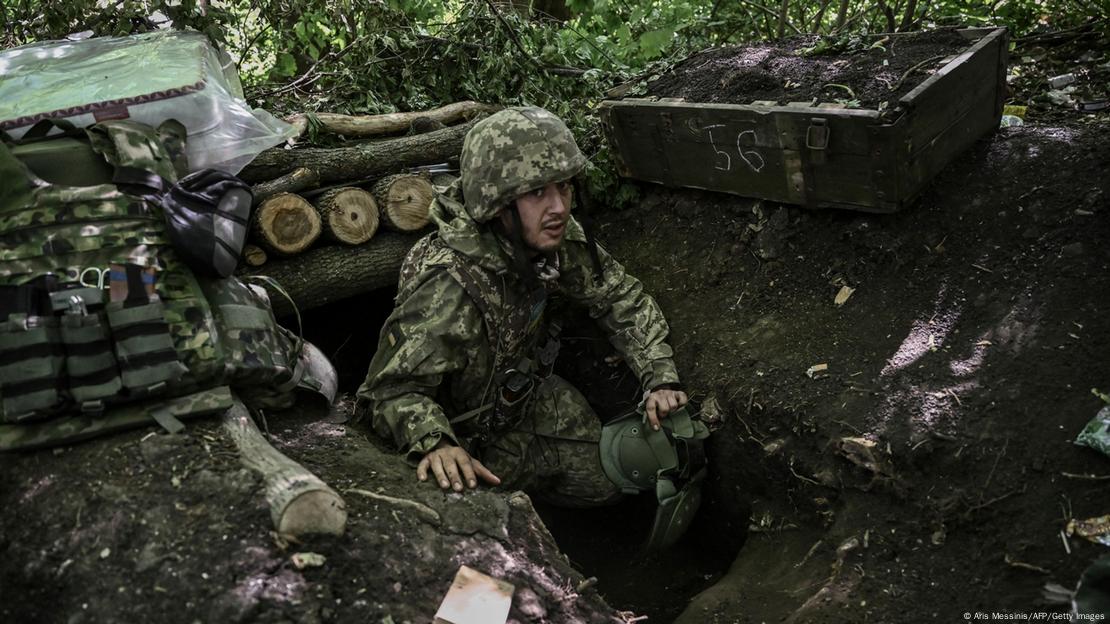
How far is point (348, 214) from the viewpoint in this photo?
464cm

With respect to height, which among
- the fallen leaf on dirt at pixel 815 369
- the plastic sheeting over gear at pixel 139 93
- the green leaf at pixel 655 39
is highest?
the plastic sheeting over gear at pixel 139 93

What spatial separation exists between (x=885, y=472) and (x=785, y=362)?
839mm

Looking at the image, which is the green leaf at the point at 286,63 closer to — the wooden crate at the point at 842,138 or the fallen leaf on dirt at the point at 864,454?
the wooden crate at the point at 842,138

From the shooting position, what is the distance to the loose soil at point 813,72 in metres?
4.02

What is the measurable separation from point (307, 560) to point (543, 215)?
A: 180cm

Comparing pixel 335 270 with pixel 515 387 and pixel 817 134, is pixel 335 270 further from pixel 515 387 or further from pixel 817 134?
pixel 817 134

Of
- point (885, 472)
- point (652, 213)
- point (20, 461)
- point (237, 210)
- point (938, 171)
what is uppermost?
point (237, 210)

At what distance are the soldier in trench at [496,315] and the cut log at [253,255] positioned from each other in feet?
3.73

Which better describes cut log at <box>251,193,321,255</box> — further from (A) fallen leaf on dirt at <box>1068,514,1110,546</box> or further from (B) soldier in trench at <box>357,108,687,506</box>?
(A) fallen leaf on dirt at <box>1068,514,1110,546</box>

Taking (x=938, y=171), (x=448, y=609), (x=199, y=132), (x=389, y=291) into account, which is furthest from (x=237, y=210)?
(x=938, y=171)

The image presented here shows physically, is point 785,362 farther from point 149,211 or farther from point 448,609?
point 149,211

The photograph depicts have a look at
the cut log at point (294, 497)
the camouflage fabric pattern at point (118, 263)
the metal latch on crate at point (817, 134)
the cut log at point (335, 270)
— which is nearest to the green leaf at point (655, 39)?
the metal latch on crate at point (817, 134)

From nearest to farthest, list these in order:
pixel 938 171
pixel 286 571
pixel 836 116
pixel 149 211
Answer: pixel 286 571, pixel 149 211, pixel 836 116, pixel 938 171

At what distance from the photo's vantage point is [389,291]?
5602mm
